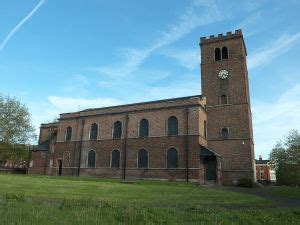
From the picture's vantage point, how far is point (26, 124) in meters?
52.2

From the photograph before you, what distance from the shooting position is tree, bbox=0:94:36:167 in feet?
164

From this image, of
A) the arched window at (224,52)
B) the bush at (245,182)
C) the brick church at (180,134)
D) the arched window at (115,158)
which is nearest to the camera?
the bush at (245,182)

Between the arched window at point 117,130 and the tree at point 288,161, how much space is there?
1462 inches

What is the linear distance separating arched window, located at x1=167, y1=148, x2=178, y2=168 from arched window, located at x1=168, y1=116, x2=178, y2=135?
2214mm

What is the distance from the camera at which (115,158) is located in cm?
4212

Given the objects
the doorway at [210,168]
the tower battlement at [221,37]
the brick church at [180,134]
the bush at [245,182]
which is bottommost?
the bush at [245,182]

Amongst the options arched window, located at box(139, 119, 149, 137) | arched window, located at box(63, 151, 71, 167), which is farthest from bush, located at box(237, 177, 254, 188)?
arched window, located at box(63, 151, 71, 167)

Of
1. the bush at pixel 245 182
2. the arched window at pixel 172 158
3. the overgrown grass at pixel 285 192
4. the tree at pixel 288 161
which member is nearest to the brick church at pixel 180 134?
the arched window at pixel 172 158

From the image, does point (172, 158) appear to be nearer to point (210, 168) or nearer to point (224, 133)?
point (210, 168)

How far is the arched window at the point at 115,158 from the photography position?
41.7 meters

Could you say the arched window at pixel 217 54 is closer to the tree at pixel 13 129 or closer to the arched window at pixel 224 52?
the arched window at pixel 224 52

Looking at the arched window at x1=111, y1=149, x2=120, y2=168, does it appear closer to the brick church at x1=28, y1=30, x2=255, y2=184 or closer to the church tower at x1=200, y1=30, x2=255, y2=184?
the brick church at x1=28, y1=30, x2=255, y2=184

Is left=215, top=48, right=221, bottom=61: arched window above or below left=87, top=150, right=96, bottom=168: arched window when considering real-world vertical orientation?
above

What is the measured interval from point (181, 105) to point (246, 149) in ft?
31.9
